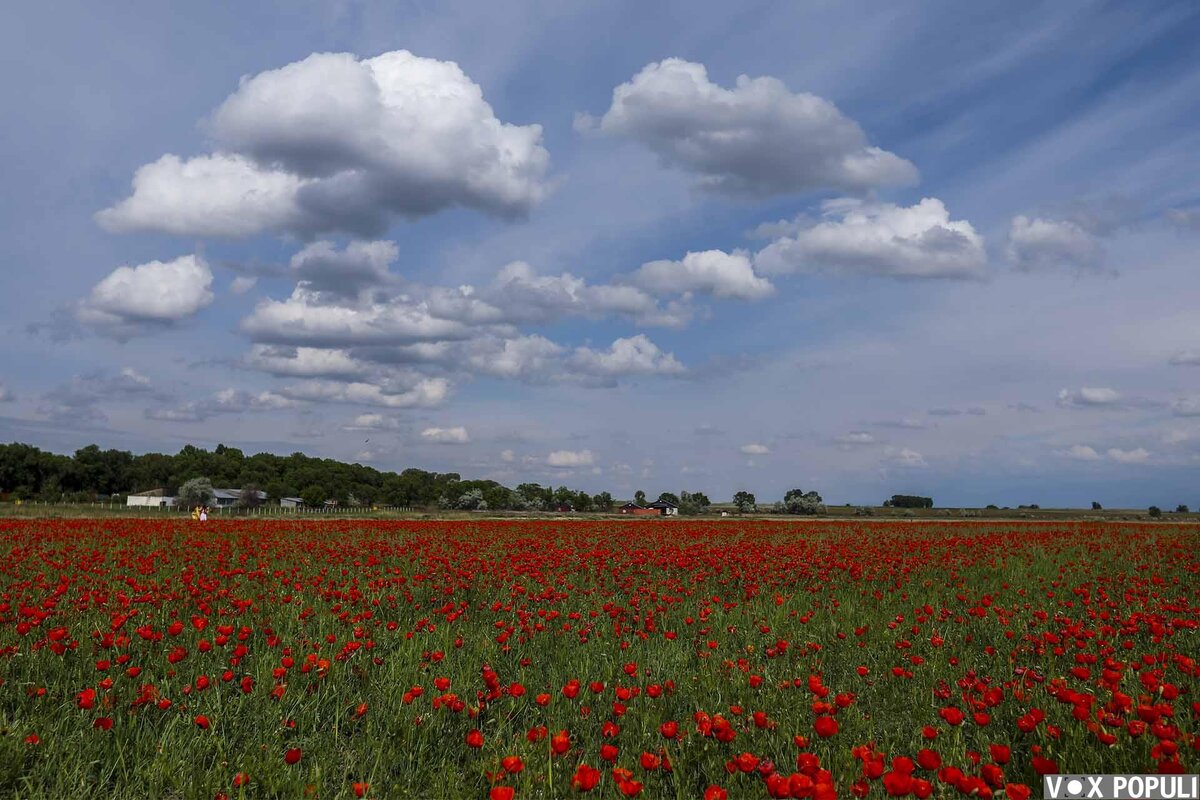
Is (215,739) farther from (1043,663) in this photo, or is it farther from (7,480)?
(7,480)

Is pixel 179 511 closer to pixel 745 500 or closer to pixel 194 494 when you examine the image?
pixel 194 494

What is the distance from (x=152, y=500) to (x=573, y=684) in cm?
12086

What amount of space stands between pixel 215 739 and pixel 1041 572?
14.7 meters

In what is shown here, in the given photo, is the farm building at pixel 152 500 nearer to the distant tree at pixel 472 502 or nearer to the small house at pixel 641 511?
the distant tree at pixel 472 502

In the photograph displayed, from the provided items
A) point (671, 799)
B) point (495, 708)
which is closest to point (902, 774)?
point (671, 799)

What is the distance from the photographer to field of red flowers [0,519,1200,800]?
14.4 ft

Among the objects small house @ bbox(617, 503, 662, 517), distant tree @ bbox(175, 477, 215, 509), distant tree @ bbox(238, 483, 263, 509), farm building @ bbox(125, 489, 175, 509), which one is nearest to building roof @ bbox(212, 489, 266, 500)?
farm building @ bbox(125, 489, 175, 509)

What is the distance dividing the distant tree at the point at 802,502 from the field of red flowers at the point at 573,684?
103 metres

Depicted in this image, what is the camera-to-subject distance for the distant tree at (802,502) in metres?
113

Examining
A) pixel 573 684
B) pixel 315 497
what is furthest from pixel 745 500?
pixel 573 684

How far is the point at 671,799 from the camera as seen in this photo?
452 cm

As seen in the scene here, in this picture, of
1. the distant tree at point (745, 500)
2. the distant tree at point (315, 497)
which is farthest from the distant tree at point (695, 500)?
the distant tree at point (315, 497)

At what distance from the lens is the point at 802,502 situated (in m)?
114

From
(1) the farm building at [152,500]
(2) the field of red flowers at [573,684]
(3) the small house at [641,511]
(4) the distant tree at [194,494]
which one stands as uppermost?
(2) the field of red flowers at [573,684]
